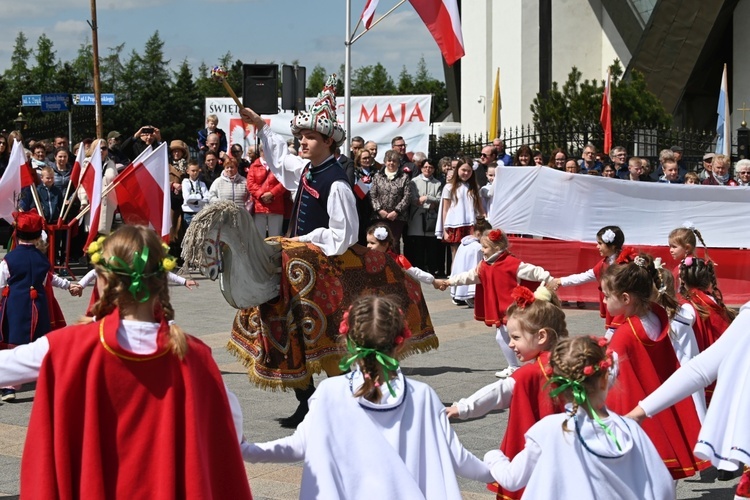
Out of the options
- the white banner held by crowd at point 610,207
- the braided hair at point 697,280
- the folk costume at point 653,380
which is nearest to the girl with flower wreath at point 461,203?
the white banner held by crowd at point 610,207

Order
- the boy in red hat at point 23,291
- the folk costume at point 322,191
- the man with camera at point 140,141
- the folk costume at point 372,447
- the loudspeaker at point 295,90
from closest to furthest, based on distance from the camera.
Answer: the folk costume at point 372,447, the folk costume at point 322,191, the boy in red hat at point 23,291, the man with camera at point 140,141, the loudspeaker at point 295,90

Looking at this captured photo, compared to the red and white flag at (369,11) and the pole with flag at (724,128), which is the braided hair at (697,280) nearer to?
the pole with flag at (724,128)

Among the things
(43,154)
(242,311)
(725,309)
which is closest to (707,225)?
(725,309)

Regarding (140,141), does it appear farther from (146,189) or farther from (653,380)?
(653,380)

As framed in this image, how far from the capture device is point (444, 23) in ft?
60.2

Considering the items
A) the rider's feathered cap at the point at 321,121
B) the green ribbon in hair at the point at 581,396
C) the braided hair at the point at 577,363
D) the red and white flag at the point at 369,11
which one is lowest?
the green ribbon in hair at the point at 581,396

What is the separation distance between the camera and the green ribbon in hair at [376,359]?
3.95 m

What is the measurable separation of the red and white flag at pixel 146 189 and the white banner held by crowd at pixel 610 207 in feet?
16.4

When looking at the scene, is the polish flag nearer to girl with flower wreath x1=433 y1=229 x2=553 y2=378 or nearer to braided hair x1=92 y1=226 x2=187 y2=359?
girl with flower wreath x1=433 y1=229 x2=553 y2=378

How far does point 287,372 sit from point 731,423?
3.37 m

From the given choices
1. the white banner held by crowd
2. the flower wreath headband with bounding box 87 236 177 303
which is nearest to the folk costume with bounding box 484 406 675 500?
the flower wreath headband with bounding box 87 236 177 303

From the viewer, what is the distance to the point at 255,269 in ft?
23.3

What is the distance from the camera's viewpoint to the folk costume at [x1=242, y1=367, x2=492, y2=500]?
3.88m

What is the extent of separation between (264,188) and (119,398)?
12185 mm
